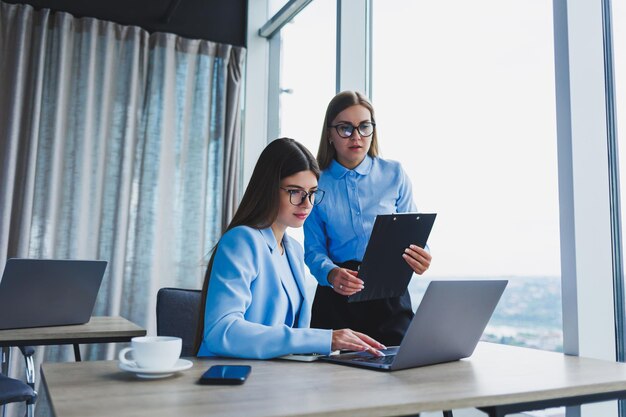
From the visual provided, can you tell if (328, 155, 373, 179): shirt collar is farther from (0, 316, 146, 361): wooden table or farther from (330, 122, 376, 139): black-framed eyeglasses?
(0, 316, 146, 361): wooden table

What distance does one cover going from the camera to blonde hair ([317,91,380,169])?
76.1 inches

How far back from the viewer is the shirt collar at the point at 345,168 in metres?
1.99

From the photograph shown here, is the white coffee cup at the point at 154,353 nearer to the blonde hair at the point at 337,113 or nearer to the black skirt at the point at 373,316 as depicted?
the black skirt at the point at 373,316

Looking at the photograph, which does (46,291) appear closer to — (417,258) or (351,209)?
(351,209)

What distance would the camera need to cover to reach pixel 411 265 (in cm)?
161

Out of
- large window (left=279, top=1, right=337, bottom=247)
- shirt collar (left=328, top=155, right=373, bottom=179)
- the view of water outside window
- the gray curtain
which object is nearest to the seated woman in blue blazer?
shirt collar (left=328, top=155, right=373, bottom=179)

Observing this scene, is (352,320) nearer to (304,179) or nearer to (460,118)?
(304,179)

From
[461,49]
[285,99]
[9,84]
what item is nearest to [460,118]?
[461,49]

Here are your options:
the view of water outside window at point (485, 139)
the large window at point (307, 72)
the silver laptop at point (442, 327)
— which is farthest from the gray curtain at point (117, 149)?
the silver laptop at point (442, 327)

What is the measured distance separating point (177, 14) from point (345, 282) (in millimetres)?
3106

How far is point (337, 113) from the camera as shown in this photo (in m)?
1.95

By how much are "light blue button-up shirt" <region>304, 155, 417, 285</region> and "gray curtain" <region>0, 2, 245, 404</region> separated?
213cm

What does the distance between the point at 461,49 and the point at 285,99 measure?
1.98m

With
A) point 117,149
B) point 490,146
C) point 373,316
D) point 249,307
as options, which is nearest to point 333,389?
point 249,307
